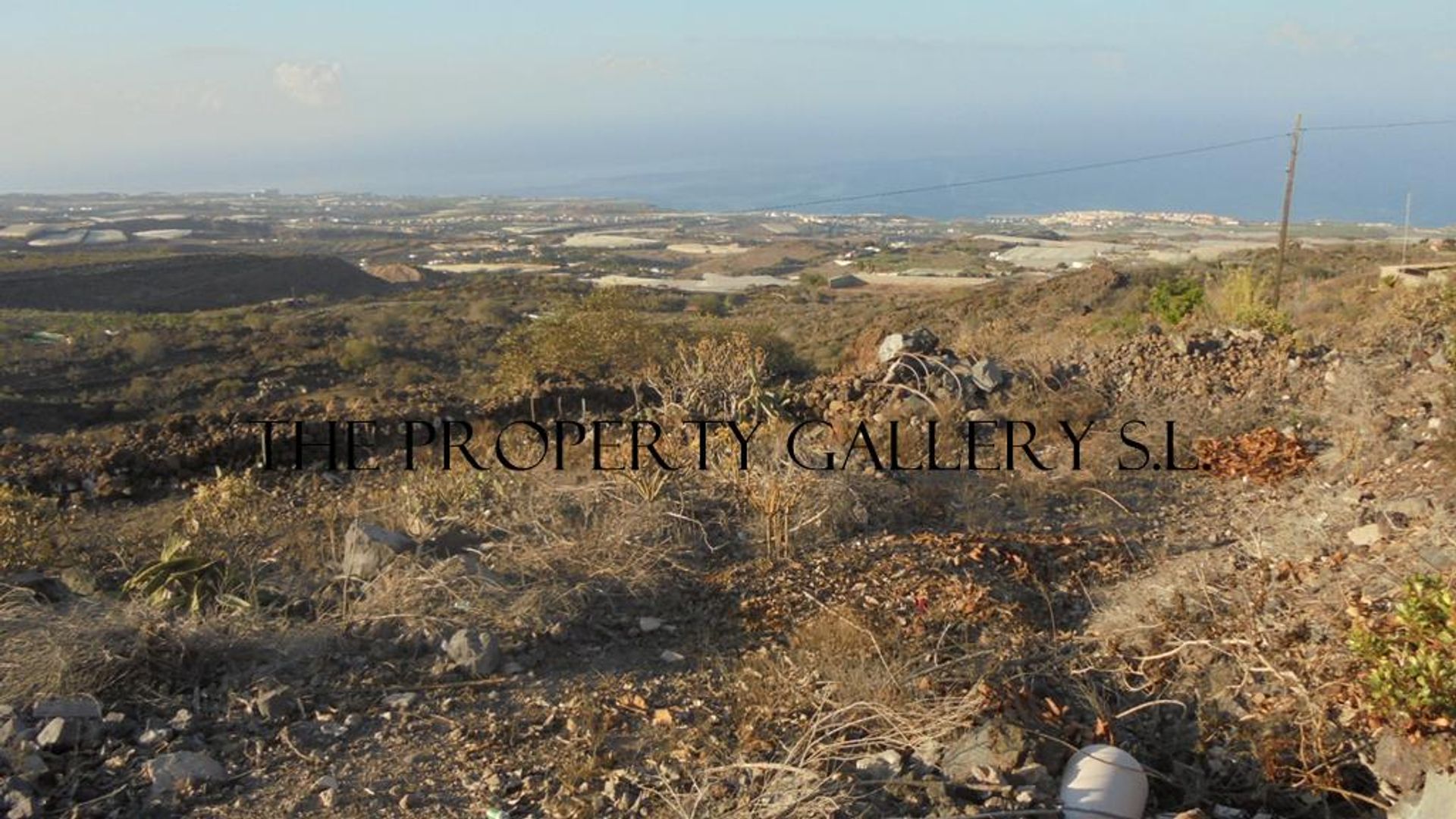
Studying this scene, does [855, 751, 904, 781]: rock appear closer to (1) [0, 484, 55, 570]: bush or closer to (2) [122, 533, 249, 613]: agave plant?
(2) [122, 533, 249, 613]: agave plant

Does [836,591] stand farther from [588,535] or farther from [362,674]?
[362,674]

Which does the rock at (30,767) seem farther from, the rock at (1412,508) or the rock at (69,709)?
the rock at (1412,508)

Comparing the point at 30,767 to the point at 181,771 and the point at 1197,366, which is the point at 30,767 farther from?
the point at 1197,366

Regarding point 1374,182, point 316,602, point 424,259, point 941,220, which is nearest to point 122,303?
point 424,259

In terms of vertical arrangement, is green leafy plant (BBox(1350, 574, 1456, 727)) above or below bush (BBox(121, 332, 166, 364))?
above

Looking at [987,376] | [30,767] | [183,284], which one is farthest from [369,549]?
[183,284]

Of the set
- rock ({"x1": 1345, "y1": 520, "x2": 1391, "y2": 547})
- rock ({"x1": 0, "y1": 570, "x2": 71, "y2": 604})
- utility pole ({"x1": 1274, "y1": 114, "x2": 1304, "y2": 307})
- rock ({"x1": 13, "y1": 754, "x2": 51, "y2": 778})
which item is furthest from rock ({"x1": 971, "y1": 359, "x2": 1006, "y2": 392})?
utility pole ({"x1": 1274, "y1": 114, "x2": 1304, "y2": 307})

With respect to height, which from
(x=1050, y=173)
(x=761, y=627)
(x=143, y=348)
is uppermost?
(x=1050, y=173)
